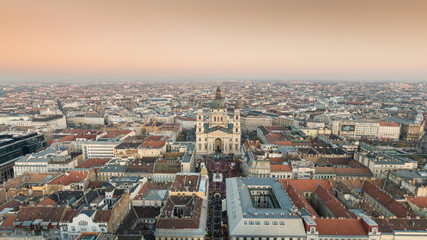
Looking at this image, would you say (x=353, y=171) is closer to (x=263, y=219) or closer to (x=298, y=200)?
(x=298, y=200)

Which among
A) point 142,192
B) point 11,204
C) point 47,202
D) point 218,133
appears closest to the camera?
point 47,202

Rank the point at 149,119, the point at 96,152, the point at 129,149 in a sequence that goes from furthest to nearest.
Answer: the point at 149,119, the point at 96,152, the point at 129,149

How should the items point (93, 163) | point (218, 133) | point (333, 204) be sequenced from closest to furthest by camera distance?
1. point (333, 204)
2. point (93, 163)
3. point (218, 133)

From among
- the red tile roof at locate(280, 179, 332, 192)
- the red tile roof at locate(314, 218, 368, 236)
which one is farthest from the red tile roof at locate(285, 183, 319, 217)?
the red tile roof at locate(314, 218, 368, 236)

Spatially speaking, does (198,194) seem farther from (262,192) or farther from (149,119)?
(149,119)

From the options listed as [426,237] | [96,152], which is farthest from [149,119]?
[426,237]

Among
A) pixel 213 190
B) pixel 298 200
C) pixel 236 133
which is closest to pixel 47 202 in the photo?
pixel 213 190
